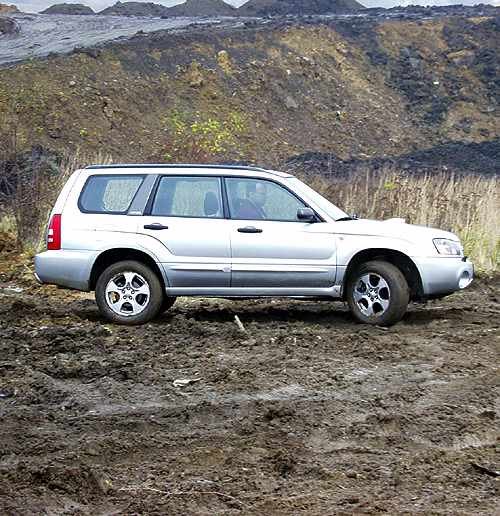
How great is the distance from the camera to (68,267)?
9898 millimetres

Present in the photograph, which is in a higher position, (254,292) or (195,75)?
(195,75)

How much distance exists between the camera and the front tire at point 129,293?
32.2ft

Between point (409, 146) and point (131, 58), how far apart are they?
11.3 m

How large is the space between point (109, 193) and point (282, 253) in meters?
1.98

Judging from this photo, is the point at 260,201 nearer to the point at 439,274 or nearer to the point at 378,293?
the point at 378,293

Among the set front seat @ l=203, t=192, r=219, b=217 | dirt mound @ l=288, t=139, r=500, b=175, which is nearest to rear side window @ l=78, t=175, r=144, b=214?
front seat @ l=203, t=192, r=219, b=217

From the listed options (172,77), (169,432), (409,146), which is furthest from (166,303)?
(409,146)

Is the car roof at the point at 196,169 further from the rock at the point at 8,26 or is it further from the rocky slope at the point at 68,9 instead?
the rocky slope at the point at 68,9

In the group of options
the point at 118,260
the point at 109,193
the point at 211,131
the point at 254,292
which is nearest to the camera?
the point at 254,292

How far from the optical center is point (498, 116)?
4078cm

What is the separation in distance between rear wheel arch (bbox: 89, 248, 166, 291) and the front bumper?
2.63 metres

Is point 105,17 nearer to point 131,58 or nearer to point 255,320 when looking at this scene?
point 131,58

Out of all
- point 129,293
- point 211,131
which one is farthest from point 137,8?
point 129,293

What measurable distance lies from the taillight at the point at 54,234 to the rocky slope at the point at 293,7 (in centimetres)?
4518
